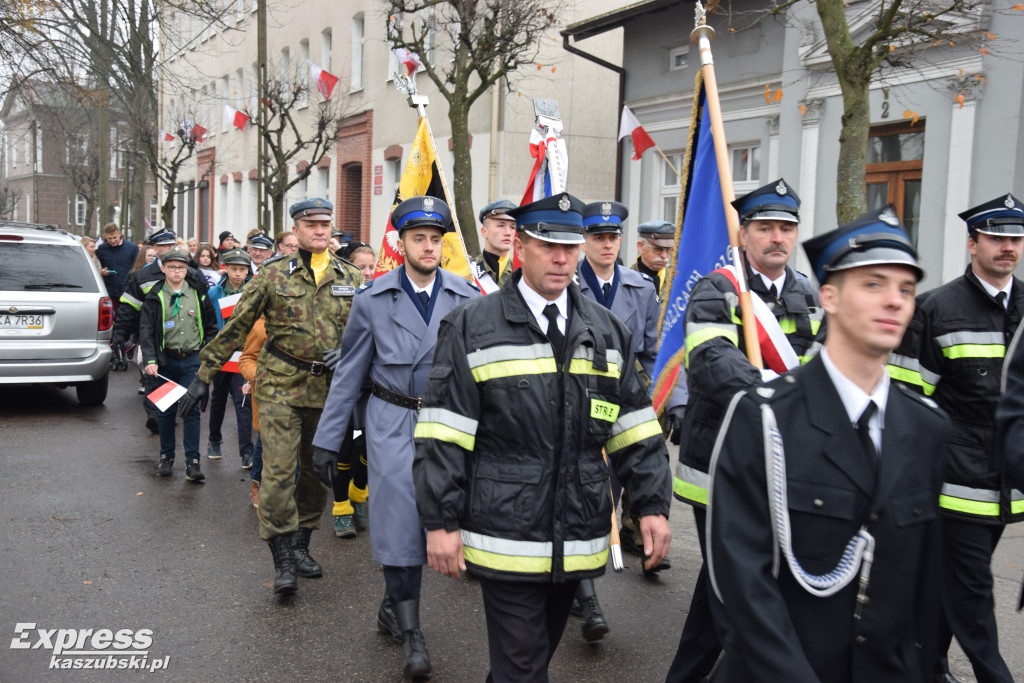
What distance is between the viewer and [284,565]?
540 cm

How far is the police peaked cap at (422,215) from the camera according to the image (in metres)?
4.74

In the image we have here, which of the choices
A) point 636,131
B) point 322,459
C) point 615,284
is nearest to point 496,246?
point 615,284

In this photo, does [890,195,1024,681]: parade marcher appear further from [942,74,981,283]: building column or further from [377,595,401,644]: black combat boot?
[942,74,981,283]: building column

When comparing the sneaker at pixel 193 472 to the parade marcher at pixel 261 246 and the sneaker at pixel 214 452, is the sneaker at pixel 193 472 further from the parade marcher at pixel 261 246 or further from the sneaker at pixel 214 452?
the parade marcher at pixel 261 246

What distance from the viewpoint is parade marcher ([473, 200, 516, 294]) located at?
6738mm

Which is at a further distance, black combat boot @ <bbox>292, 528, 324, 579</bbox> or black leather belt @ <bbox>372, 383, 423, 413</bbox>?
black combat boot @ <bbox>292, 528, 324, 579</bbox>

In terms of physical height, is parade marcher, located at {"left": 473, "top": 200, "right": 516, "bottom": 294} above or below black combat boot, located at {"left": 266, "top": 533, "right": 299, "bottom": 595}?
above

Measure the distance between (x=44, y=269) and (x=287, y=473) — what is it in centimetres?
703

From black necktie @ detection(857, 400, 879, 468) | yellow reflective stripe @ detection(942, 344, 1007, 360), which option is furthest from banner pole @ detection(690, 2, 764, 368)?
black necktie @ detection(857, 400, 879, 468)

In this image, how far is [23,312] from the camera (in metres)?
10.6

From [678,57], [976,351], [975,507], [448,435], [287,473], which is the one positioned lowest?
[287,473]

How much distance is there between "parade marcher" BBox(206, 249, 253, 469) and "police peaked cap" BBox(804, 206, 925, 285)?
6956mm

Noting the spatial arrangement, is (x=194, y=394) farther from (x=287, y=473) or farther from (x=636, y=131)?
(x=636, y=131)

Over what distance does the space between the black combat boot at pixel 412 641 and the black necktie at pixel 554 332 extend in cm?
178
